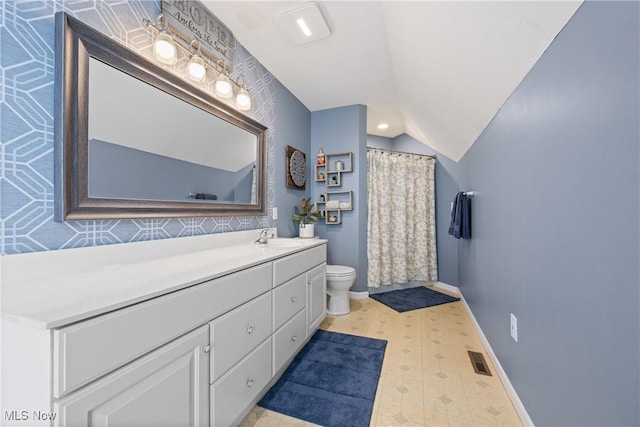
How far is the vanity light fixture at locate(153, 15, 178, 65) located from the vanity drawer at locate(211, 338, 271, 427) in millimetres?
1558

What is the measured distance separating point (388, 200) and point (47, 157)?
3052 mm

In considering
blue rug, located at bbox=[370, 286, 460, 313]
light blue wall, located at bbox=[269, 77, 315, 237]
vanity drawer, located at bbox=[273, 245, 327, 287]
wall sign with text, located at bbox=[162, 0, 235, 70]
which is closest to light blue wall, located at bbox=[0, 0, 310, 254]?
wall sign with text, located at bbox=[162, 0, 235, 70]

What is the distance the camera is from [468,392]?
4.69 ft

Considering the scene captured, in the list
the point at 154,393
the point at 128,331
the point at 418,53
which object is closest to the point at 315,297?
the point at 154,393

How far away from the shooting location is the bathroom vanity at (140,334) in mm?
567

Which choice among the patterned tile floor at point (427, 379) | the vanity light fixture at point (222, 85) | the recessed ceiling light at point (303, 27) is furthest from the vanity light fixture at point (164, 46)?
the patterned tile floor at point (427, 379)

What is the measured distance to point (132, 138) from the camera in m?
1.19

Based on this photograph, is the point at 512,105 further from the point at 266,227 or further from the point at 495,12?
the point at 266,227

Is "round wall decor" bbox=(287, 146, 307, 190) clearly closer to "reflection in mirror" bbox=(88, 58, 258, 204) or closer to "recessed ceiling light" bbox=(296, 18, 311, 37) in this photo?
"reflection in mirror" bbox=(88, 58, 258, 204)

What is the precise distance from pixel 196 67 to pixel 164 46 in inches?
7.9

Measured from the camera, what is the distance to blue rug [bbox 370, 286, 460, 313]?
9.11 feet

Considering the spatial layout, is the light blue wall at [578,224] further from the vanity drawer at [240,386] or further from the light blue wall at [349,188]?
the light blue wall at [349,188]

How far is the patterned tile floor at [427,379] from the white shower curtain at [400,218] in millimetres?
874

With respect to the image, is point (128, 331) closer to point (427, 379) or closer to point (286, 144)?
point (427, 379)
